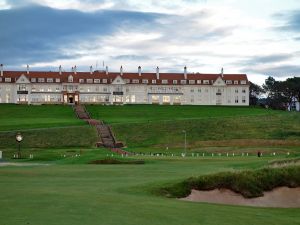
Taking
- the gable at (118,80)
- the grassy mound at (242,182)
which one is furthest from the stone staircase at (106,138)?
the gable at (118,80)

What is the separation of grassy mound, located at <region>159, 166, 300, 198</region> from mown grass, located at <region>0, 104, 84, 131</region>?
91852 millimetres

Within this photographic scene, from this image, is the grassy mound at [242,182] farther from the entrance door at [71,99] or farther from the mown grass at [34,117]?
the entrance door at [71,99]

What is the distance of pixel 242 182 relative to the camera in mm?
25891

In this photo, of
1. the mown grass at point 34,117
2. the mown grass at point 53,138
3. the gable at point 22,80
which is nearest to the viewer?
the mown grass at point 53,138

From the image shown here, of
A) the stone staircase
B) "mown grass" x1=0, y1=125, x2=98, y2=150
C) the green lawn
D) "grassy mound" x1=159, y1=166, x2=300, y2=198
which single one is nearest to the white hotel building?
the stone staircase

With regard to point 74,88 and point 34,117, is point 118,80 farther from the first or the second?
point 34,117

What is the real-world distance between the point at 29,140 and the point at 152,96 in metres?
102

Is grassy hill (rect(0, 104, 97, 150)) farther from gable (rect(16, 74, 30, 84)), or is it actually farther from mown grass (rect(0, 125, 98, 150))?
gable (rect(16, 74, 30, 84))

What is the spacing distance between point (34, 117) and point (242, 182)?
12021cm

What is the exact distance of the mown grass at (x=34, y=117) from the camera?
12000 centimetres

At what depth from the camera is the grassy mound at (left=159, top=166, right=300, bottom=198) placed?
25.0 meters

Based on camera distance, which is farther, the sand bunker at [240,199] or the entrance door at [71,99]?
the entrance door at [71,99]

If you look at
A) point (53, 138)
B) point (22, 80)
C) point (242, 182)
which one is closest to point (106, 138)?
point (53, 138)

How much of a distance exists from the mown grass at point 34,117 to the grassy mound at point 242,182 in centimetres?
9185
